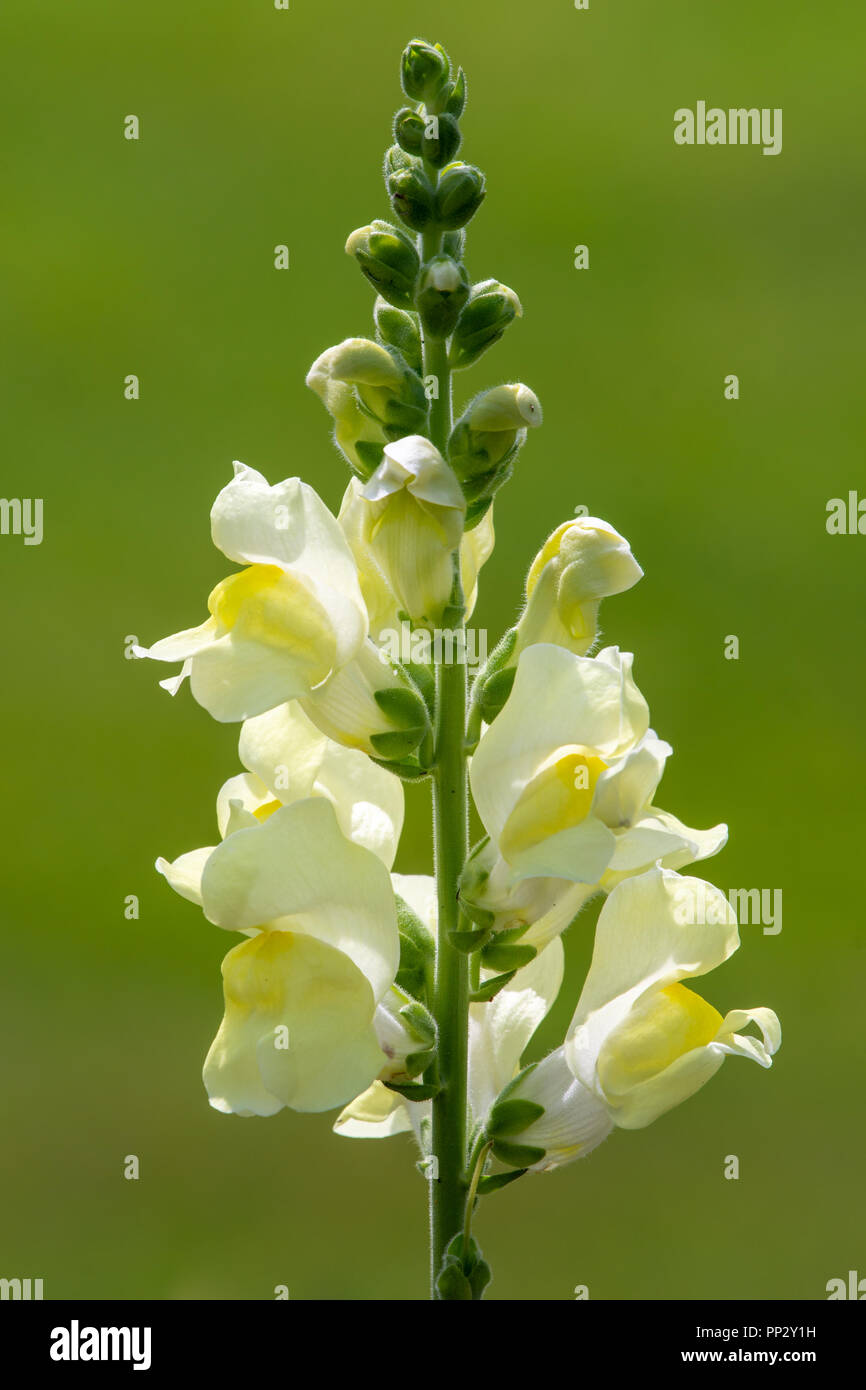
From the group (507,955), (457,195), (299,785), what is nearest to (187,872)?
(299,785)

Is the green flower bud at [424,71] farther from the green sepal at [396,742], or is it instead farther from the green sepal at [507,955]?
the green sepal at [507,955]

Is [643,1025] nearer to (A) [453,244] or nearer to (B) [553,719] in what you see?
(B) [553,719]

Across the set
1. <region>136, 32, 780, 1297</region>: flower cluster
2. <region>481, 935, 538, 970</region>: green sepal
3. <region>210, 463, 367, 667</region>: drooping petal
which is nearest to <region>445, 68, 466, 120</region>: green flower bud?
<region>136, 32, 780, 1297</region>: flower cluster

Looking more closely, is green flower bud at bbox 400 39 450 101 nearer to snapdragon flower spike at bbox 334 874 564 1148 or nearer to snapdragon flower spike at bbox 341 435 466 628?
snapdragon flower spike at bbox 341 435 466 628

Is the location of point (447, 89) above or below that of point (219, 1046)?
above

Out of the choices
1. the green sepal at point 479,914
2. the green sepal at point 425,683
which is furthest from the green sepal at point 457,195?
the green sepal at point 479,914

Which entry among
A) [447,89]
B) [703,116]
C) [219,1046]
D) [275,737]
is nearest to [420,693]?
[275,737]

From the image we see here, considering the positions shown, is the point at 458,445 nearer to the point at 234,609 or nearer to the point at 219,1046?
the point at 234,609
